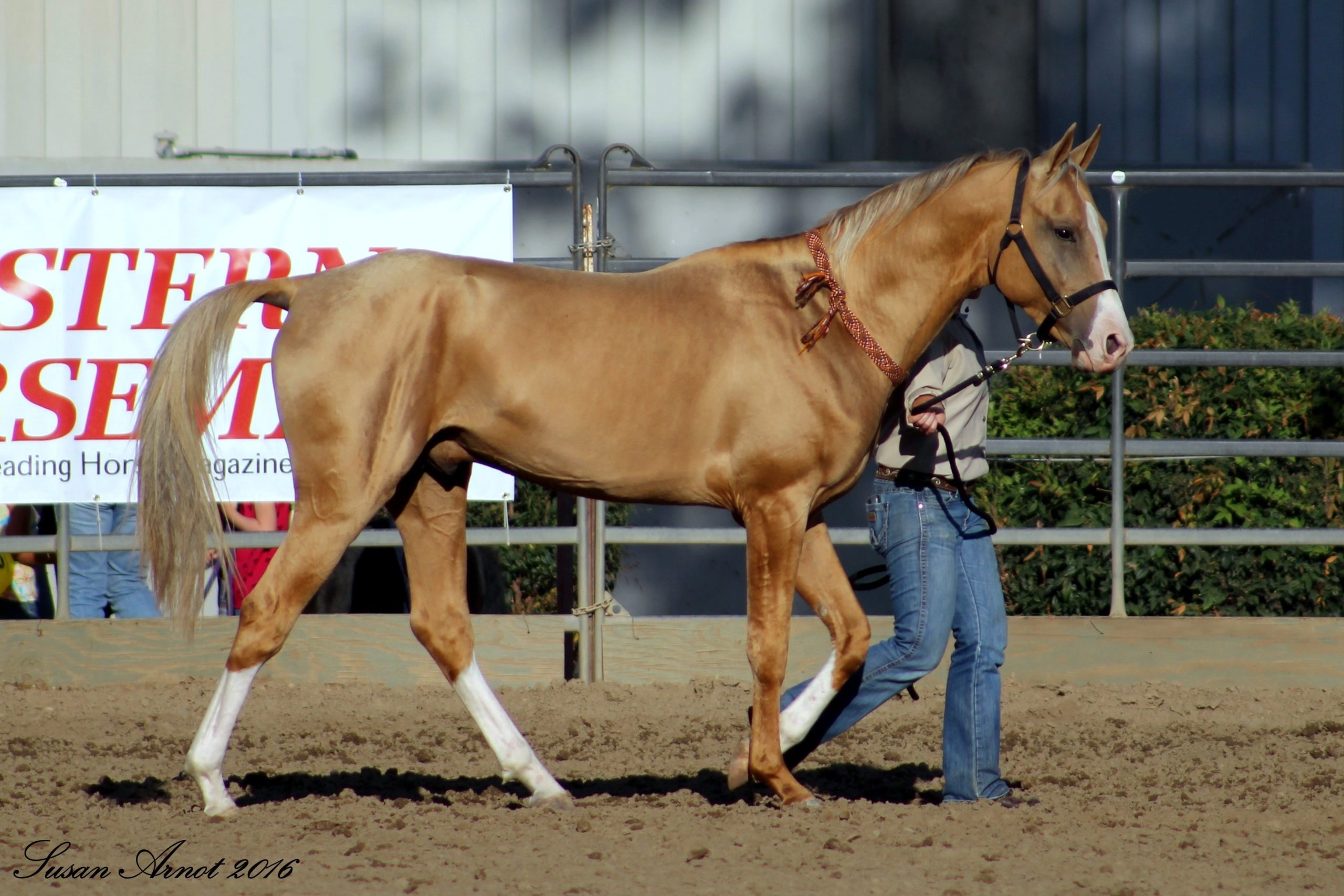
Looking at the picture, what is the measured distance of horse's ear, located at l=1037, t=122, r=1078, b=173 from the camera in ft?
12.2

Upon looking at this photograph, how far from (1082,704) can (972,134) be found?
13.8 ft

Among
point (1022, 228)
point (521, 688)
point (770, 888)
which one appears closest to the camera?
point (770, 888)

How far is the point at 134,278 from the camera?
5668mm

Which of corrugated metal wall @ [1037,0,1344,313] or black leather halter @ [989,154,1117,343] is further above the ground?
corrugated metal wall @ [1037,0,1344,313]

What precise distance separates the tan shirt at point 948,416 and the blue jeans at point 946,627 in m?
0.09

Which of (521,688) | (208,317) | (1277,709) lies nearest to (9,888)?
(208,317)

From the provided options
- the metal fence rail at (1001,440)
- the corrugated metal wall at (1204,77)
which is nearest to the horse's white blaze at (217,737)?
the metal fence rail at (1001,440)

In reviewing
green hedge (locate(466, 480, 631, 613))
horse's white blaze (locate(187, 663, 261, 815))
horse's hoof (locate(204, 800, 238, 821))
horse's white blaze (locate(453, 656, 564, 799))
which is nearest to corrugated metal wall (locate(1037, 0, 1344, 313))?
green hedge (locate(466, 480, 631, 613))

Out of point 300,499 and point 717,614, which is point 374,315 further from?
point 717,614

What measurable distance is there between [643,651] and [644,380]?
2.16 m

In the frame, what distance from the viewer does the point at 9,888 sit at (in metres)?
3.17

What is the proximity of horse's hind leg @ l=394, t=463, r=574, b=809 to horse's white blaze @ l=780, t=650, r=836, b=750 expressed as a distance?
672 millimetres

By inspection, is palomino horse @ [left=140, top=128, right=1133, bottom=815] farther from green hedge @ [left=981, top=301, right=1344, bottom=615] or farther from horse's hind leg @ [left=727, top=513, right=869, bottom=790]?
green hedge @ [left=981, top=301, right=1344, bottom=615]

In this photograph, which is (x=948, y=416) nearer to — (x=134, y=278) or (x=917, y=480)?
(x=917, y=480)
